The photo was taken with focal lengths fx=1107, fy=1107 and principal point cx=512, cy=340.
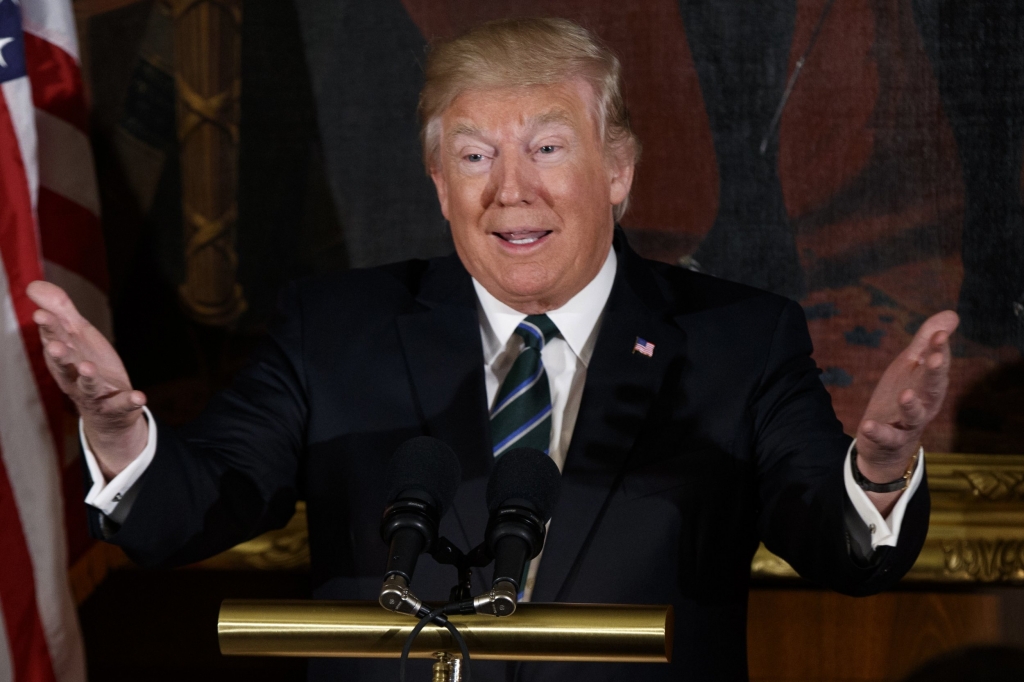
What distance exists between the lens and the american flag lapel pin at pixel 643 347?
2.32 m

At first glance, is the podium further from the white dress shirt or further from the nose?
the nose

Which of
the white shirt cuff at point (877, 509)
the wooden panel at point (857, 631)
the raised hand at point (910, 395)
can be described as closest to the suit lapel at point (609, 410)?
the white shirt cuff at point (877, 509)

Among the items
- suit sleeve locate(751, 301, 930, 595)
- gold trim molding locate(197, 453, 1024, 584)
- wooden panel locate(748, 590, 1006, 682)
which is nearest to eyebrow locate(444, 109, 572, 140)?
suit sleeve locate(751, 301, 930, 595)

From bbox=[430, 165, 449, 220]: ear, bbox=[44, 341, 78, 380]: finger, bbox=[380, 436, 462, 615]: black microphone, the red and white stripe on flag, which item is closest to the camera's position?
bbox=[380, 436, 462, 615]: black microphone

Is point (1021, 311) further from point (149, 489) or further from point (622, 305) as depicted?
point (149, 489)

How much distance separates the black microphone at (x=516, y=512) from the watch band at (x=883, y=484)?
23.6 inches

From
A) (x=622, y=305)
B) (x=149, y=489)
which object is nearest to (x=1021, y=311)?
(x=622, y=305)

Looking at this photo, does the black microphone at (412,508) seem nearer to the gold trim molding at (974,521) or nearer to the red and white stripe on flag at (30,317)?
the red and white stripe on flag at (30,317)

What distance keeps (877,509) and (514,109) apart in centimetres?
107

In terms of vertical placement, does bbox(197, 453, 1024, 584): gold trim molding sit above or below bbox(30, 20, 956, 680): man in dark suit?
below

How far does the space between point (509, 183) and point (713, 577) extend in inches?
34.9

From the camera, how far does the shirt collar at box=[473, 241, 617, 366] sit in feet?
7.82

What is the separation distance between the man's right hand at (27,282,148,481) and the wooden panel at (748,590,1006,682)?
6.72 ft

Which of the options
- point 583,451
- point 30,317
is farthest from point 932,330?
point 30,317
